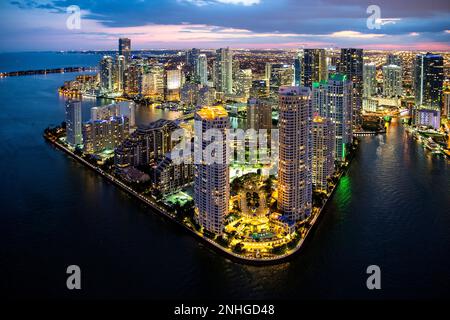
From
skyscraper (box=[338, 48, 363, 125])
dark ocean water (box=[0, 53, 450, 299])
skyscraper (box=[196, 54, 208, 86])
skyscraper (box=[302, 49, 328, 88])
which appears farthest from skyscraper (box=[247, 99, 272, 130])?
skyscraper (box=[196, 54, 208, 86])

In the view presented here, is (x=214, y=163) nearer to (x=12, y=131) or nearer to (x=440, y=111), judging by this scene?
(x=12, y=131)

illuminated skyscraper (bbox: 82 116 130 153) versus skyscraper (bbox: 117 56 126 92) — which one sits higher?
skyscraper (bbox: 117 56 126 92)

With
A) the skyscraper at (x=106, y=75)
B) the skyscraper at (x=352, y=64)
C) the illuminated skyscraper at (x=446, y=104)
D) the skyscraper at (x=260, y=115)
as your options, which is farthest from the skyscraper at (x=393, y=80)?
the skyscraper at (x=106, y=75)

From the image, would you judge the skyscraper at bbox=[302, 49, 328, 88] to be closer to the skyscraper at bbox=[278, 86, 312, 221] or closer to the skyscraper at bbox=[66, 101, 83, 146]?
the skyscraper at bbox=[66, 101, 83, 146]

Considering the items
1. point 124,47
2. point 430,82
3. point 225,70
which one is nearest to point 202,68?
point 225,70

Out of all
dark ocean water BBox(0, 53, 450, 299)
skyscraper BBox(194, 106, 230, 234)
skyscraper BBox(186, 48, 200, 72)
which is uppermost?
skyscraper BBox(186, 48, 200, 72)

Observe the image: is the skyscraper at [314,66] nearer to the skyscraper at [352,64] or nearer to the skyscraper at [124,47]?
the skyscraper at [352,64]

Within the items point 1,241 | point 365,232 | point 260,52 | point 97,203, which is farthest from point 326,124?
point 260,52
